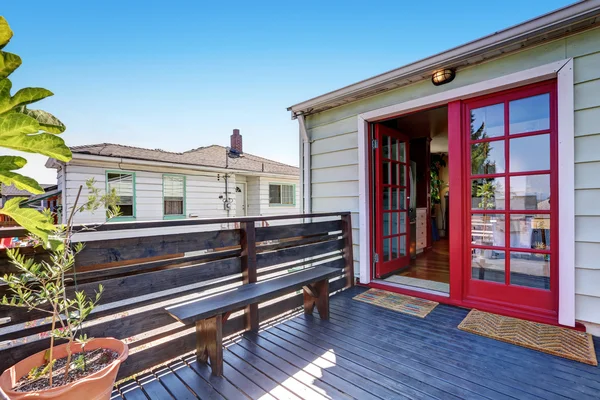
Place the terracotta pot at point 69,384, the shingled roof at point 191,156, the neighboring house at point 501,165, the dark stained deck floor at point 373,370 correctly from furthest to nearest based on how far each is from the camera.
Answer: the shingled roof at point 191,156, the neighboring house at point 501,165, the dark stained deck floor at point 373,370, the terracotta pot at point 69,384

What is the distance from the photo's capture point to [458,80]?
2.76 meters

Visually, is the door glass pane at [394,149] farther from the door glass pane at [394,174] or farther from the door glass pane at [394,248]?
the door glass pane at [394,248]

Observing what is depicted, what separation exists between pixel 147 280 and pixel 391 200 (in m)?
3.07

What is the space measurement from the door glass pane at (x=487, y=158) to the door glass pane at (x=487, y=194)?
9 cm

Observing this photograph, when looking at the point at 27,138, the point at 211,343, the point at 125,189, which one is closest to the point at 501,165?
the point at 211,343

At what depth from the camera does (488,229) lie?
106 inches

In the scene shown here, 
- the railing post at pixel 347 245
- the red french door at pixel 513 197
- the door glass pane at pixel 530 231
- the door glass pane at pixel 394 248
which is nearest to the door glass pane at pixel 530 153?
the red french door at pixel 513 197

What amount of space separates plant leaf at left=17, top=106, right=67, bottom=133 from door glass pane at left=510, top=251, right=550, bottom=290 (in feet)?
11.2

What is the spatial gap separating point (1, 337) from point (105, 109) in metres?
7.51

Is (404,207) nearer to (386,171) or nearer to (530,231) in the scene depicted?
(386,171)

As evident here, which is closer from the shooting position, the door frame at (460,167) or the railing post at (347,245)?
the door frame at (460,167)

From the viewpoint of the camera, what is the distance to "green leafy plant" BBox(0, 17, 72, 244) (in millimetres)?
909

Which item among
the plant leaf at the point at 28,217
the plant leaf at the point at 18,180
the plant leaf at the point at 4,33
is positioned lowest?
the plant leaf at the point at 28,217

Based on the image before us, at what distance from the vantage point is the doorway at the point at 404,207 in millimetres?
3566
